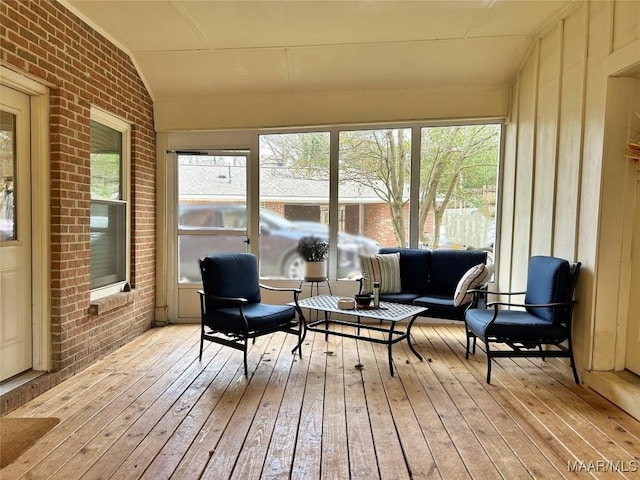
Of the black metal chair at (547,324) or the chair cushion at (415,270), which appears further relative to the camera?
the chair cushion at (415,270)

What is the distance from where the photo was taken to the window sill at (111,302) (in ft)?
10.7

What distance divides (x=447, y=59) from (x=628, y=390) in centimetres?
319

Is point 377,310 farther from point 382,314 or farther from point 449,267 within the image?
point 449,267

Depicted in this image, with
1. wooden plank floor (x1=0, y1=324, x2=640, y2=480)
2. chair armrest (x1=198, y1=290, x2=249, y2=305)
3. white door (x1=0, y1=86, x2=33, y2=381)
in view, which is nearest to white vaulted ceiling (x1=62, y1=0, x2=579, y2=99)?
white door (x1=0, y1=86, x2=33, y2=381)

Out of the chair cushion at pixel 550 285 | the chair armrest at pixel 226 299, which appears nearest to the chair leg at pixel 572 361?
the chair cushion at pixel 550 285

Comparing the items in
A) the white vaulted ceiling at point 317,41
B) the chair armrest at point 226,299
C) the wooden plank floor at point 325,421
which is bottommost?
the wooden plank floor at point 325,421

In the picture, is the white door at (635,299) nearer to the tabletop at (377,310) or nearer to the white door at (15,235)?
the tabletop at (377,310)

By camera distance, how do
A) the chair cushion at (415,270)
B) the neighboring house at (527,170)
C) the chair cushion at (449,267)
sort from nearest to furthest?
the neighboring house at (527,170) < the chair cushion at (449,267) < the chair cushion at (415,270)

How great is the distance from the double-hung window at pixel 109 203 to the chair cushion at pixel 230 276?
1051mm

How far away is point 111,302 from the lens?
3.44 metres

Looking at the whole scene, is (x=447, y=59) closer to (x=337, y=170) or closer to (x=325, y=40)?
(x=325, y=40)

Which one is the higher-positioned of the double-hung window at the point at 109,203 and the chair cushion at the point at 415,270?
the double-hung window at the point at 109,203

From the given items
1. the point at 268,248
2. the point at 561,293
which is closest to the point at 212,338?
the point at 268,248

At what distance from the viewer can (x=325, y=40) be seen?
12.0 ft
